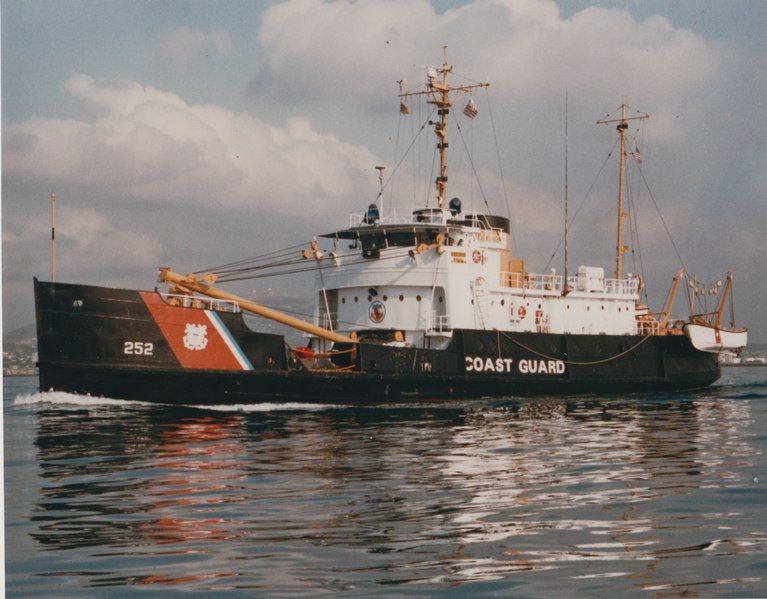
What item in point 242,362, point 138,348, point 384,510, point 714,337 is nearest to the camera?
point 384,510

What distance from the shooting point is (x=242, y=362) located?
19609mm

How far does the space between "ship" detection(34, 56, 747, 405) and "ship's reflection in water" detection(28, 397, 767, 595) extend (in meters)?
3.09

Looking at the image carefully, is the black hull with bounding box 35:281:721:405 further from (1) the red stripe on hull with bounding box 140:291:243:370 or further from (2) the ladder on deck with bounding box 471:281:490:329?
(2) the ladder on deck with bounding box 471:281:490:329

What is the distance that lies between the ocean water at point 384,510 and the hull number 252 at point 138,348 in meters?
2.33

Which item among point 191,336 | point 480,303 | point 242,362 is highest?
point 480,303

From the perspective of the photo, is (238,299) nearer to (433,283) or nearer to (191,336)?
(191,336)

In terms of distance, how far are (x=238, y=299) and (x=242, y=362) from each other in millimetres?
1976

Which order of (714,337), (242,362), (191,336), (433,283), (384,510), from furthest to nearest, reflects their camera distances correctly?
(714,337) < (433,283) < (242,362) < (191,336) < (384,510)

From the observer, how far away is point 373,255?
24125mm

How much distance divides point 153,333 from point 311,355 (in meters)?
4.40

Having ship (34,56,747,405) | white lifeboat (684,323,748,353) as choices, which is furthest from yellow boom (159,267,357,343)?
white lifeboat (684,323,748,353)

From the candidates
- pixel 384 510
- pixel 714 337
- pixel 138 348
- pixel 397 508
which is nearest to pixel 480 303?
pixel 714 337

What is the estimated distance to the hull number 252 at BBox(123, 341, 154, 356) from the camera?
1824 cm

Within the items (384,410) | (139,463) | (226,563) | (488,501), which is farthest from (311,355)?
(226,563)
